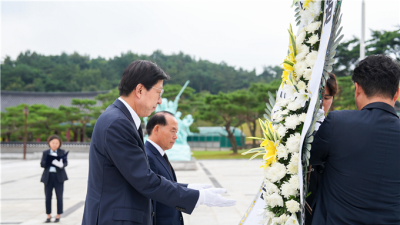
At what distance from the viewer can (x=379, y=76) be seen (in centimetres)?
146

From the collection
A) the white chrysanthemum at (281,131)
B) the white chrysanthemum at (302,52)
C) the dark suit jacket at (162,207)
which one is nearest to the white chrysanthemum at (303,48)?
the white chrysanthemum at (302,52)

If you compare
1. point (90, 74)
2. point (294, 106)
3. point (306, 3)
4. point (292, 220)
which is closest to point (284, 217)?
point (292, 220)

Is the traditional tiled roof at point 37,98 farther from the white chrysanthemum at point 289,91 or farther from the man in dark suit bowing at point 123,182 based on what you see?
the white chrysanthemum at point 289,91

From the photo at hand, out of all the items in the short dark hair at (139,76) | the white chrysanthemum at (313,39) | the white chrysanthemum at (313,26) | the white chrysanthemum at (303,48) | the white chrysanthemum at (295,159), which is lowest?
the white chrysanthemum at (295,159)

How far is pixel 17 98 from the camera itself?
Result: 31344 mm

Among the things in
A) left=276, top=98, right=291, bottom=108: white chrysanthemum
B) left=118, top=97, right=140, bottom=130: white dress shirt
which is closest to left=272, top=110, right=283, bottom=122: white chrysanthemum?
left=276, top=98, right=291, bottom=108: white chrysanthemum

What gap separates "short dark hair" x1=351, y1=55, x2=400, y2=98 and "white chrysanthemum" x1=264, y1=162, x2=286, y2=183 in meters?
0.53

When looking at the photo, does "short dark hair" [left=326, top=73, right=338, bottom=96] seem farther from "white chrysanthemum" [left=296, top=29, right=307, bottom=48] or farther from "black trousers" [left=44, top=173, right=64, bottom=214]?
"black trousers" [left=44, top=173, right=64, bottom=214]

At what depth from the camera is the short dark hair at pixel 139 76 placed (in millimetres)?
1755

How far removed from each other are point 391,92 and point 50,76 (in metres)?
43.0

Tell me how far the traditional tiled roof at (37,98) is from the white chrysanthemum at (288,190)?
32396mm

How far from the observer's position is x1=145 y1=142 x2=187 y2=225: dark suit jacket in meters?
2.10

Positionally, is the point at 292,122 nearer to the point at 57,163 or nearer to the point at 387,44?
the point at 57,163

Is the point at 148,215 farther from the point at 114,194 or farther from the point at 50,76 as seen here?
the point at 50,76
